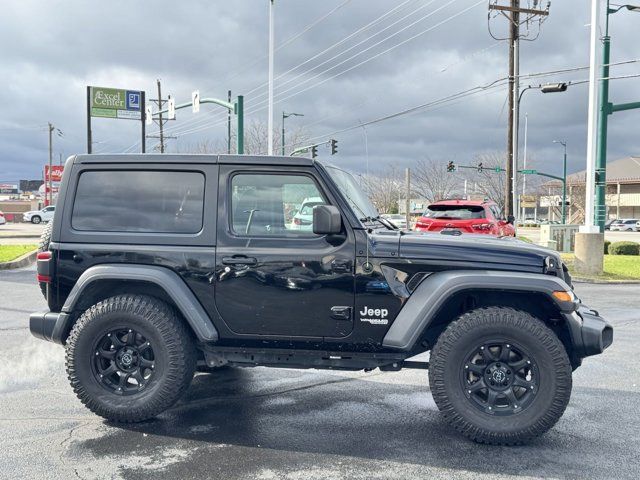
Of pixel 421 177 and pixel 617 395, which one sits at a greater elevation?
pixel 421 177

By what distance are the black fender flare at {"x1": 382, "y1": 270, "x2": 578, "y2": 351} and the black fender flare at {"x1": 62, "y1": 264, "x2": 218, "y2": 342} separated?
4.56ft

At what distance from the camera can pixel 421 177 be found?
76750 millimetres

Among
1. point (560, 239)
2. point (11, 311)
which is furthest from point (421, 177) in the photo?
point (11, 311)

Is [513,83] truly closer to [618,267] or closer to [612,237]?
[618,267]

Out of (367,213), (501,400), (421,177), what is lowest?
(501,400)

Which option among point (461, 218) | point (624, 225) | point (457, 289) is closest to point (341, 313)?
point (457, 289)

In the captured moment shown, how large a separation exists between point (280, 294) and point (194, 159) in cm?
125

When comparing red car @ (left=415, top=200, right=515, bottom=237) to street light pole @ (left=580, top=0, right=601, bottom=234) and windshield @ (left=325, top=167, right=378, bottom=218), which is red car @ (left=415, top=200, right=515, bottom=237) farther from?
windshield @ (left=325, top=167, right=378, bottom=218)

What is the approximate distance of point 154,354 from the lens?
4.46 meters

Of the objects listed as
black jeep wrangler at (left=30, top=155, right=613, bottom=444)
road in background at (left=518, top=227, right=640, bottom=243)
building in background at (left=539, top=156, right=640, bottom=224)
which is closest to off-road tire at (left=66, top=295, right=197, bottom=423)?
black jeep wrangler at (left=30, top=155, right=613, bottom=444)

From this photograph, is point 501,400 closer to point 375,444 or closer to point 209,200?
point 375,444

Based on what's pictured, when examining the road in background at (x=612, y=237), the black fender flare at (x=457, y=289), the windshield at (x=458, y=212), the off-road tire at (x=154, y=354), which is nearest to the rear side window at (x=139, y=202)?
the off-road tire at (x=154, y=354)

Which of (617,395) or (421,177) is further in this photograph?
(421,177)

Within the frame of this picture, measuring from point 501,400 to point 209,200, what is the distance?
8.48ft
